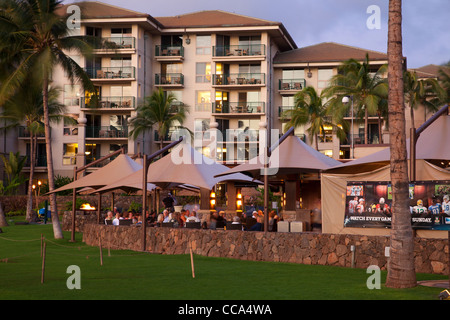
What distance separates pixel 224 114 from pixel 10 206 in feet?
72.4

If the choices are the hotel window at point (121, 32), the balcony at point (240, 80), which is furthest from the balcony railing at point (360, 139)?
the hotel window at point (121, 32)

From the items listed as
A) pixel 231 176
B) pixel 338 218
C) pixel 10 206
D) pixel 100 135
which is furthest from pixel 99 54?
pixel 338 218

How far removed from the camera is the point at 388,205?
18.5 m

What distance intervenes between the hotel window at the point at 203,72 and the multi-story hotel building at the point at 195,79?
10 centimetres

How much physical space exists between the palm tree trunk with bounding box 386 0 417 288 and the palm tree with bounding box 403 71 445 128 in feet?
152

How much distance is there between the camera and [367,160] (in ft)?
65.5

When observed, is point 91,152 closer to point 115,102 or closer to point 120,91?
point 115,102

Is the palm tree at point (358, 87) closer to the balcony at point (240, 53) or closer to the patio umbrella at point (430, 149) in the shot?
the balcony at point (240, 53)

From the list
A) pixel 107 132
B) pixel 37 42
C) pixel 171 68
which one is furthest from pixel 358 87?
pixel 37 42

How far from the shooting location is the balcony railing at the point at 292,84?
64812 millimetres

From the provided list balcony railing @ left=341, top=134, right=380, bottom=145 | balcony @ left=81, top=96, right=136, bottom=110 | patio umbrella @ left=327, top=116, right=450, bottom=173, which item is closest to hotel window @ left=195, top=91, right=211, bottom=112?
balcony @ left=81, top=96, right=136, bottom=110

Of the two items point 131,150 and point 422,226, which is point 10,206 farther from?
point 422,226

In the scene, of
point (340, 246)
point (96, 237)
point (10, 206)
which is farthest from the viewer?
point (10, 206)

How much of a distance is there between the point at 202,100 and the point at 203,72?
2.85m
